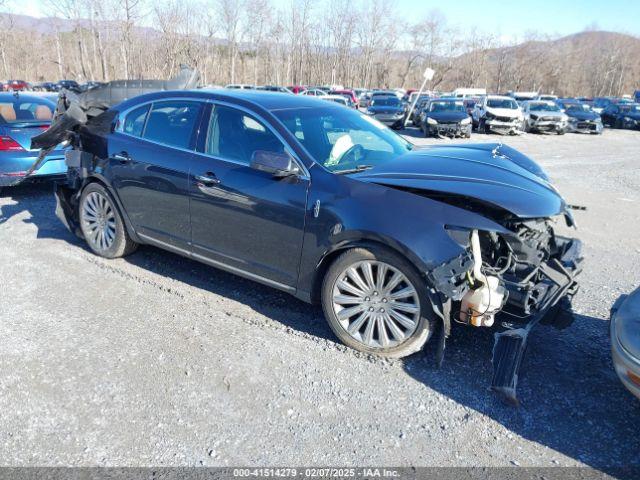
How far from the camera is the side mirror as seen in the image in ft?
11.5

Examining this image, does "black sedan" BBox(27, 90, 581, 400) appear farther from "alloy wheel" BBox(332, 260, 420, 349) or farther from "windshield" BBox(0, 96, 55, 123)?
"windshield" BBox(0, 96, 55, 123)

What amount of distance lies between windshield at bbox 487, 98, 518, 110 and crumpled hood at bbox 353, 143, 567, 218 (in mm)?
19714

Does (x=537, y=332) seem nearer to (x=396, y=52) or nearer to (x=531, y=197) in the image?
(x=531, y=197)

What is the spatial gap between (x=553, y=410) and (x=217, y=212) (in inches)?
110

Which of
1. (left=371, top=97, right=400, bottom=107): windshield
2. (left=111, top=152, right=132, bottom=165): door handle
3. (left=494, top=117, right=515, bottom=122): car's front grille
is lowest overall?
(left=494, top=117, right=515, bottom=122): car's front grille

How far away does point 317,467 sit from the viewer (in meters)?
2.51

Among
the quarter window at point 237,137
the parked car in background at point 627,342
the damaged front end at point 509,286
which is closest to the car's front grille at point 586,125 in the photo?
the damaged front end at point 509,286

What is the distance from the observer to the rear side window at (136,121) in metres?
4.69

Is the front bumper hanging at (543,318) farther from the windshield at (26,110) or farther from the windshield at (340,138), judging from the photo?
the windshield at (26,110)

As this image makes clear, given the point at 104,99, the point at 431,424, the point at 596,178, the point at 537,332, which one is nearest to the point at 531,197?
the point at 537,332

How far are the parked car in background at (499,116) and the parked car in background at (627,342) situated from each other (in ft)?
66.4

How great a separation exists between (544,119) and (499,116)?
Result: 267 cm

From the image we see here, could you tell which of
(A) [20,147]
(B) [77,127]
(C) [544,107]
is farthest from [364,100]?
(B) [77,127]

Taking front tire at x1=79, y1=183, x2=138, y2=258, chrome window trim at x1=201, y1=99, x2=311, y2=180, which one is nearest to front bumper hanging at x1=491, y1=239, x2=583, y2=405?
chrome window trim at x1=201, y1=99, x2=311, y2=180
